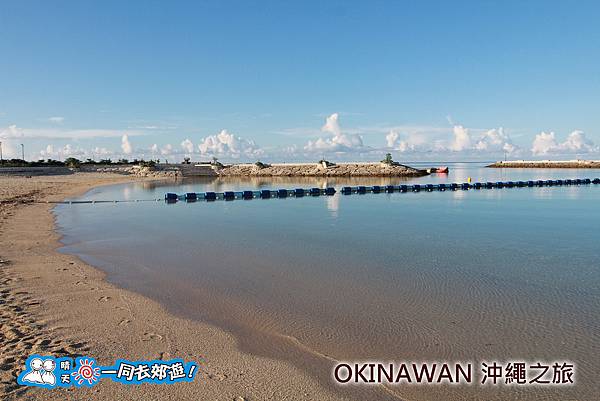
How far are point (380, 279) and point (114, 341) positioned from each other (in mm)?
6595

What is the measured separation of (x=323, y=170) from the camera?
9231 centimetres

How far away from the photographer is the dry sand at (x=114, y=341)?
5.40 meters

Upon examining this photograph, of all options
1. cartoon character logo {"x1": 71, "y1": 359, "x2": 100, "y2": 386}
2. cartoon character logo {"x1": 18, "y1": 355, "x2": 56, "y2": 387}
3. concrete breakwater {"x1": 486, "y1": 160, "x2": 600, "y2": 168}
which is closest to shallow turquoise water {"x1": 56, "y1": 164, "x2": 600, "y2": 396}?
cartoon character logo {"x1": 71, "y1": 359, "x2": 100, "y2": 386}

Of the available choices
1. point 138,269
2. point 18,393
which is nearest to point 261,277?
point 138,269

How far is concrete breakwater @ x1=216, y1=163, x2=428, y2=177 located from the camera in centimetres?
8656

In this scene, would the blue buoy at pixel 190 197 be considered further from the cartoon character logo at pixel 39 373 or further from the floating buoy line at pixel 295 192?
the cartoon character logo at pixel 39 373

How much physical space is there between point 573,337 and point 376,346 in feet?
11.8

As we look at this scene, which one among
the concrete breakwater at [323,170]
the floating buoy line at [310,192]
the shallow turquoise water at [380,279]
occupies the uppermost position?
Answer: the concrete breakwater at [323,170]

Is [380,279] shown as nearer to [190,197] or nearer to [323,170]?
[190,197]

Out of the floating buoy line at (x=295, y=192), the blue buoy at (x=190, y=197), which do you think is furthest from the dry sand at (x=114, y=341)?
the floating buoy line at (x=295, y=192)

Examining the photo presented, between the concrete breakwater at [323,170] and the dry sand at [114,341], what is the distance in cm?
7913

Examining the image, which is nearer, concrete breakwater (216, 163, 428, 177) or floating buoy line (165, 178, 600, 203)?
floating buoy line (165, 178, 600, 203)

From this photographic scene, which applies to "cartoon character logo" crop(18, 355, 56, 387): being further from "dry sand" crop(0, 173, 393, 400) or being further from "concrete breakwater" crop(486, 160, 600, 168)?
"concrete breakwater" crop(486, 160, 600, 168)

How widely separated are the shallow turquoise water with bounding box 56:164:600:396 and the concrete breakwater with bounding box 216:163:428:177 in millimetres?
64418
